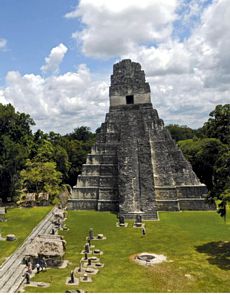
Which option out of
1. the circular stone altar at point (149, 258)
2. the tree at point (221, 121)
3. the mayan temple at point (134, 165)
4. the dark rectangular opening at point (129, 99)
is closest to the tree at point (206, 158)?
the tree at point (221, 121)

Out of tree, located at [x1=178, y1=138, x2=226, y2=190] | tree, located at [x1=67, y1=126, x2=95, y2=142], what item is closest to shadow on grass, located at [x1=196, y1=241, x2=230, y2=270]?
tree, located at [x1=178, y1=138, x2=226, y2=190]

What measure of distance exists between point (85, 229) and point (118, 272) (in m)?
9.98

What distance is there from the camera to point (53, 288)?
1597 centimetres

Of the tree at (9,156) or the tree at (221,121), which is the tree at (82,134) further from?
the tree at (221,121)

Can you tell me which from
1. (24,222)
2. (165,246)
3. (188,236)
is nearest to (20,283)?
(165,246)

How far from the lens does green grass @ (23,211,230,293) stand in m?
16.2

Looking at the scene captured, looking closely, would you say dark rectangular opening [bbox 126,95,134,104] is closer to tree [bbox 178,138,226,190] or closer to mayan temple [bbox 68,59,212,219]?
mayan temple [bbox 68,59,212,219]

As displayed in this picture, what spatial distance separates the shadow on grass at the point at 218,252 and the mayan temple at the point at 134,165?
9.11m

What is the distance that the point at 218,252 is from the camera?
20688mm

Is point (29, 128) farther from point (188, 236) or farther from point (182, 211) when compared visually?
point (188, 236)

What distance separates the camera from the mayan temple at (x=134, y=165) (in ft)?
109

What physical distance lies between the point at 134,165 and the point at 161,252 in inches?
562

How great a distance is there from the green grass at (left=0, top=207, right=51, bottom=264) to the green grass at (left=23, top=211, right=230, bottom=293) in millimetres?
3592

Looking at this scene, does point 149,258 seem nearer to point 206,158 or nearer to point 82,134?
point 206,158
